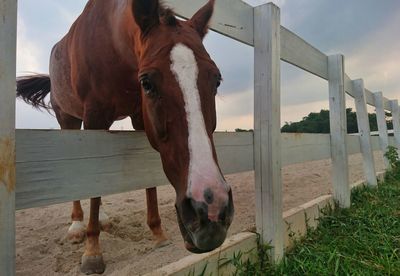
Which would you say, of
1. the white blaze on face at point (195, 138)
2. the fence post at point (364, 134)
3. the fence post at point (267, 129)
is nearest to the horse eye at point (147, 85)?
the white blaze on face at point (195, 138)

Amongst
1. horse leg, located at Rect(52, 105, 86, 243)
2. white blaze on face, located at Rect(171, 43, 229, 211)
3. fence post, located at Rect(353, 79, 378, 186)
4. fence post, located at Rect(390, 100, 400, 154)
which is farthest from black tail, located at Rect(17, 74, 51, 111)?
fence post, located at Rect(390, 100, 400, 154)

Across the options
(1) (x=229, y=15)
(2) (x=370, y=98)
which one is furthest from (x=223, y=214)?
(2) (x=370, y=98)

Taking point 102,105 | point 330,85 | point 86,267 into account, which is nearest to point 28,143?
point 102,105

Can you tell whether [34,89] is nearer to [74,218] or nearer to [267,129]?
[74,218]

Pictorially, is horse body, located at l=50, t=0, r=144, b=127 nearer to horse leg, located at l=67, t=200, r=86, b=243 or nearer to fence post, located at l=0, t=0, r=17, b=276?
fence post, located at l=0, t=0, r=17, b=276

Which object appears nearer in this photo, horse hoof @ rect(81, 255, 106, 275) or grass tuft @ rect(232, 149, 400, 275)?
grass tuft @ rect(232, 149, 400, 275)

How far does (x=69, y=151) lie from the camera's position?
1318mm

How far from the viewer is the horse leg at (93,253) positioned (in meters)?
2.36

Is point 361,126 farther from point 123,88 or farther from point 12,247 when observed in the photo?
point 12,247

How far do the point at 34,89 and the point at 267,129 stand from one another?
3678mm

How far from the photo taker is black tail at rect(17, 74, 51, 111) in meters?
4.55

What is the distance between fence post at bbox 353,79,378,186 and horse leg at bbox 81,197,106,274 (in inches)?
163

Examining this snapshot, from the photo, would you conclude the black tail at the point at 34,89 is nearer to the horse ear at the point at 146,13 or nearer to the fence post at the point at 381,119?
the horse ear at the point at 146,13

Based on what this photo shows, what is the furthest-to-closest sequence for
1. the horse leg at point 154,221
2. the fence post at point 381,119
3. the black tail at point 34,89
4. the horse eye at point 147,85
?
1. the fence post at point 381,119
2. the black tail at point 34,89
3. the horse leg at point 154,221
4. the horse eye at point 147,85
